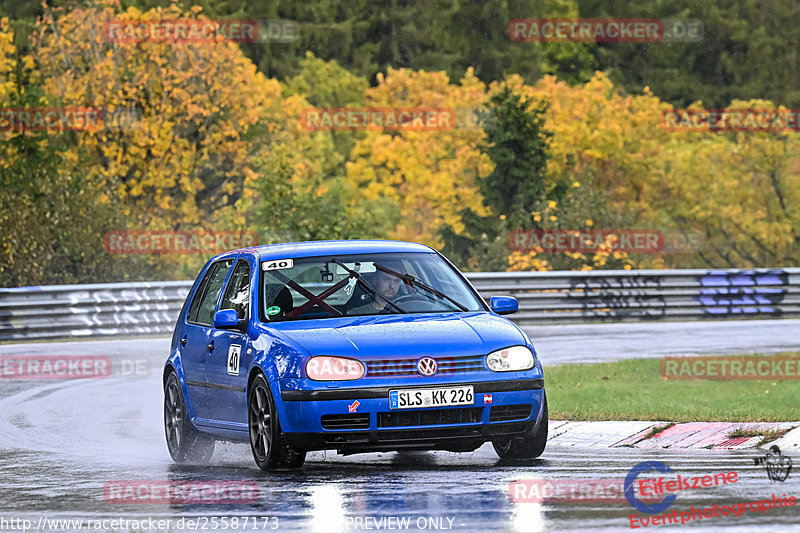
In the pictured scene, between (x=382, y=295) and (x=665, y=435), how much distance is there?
2.57 meters

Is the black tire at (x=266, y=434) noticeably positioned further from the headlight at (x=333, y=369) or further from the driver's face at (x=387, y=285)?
the driver's face at (x=387, y=285)

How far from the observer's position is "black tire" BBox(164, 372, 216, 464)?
1159 cm

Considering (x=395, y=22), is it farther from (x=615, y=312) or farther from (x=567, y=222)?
(x=615, y=312)

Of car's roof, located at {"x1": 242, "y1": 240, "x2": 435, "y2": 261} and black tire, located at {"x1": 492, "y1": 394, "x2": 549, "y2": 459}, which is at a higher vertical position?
car's roof, located at {"x1": 242, "y1": 240, "x2": 435, "y2": 261}

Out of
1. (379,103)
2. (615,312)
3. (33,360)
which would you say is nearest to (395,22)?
(379,103)

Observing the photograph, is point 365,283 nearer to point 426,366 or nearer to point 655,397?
point 426,366

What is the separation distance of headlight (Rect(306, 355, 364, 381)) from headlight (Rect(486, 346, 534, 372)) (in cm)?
85

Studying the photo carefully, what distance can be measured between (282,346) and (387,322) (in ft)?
2.47

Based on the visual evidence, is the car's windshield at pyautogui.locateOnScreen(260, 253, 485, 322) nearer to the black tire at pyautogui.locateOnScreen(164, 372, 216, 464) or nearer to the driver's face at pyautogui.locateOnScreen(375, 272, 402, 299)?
the driver's face at pyautogui.locateOnScreen(375, 272, 402, 299)

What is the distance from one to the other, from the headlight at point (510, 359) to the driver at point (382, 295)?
1.02 meters

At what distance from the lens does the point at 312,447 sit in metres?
9.68

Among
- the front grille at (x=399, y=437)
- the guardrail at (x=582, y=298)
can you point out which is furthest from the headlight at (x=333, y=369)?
the guardrail at (x=582, y=298)

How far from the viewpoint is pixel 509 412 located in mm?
9859

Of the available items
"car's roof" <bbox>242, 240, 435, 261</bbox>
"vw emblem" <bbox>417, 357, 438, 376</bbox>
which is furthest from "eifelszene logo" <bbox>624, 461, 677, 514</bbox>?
"car's roof" <bbox>242, 240, 435, 261</bbox>
